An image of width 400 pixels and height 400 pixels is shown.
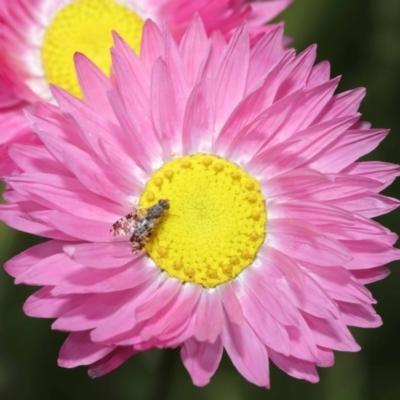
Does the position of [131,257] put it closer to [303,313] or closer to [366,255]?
[303,313]

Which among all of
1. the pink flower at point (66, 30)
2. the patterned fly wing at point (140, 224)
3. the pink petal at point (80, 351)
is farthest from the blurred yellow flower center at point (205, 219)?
the pink flower at point (66, 30)

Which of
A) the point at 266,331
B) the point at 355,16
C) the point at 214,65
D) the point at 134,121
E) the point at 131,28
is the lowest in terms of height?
the point at 266,331

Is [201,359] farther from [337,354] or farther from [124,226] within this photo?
[337,354]

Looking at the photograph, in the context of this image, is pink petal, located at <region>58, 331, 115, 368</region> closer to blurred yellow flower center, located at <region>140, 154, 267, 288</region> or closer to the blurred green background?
blurred yellow flower center, located at <region>140, 154, 267, 288</region>

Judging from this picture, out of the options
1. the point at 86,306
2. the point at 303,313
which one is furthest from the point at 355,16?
the point at 86,306

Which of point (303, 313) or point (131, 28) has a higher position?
point (131, 28)

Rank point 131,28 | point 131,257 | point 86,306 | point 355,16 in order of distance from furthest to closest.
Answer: point 355,16
point 131,28
point 131,257
point 86,306

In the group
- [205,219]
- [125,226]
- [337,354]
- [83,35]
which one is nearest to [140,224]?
[125,226]
